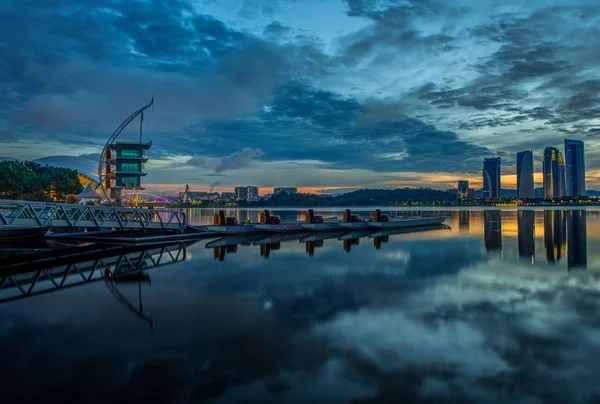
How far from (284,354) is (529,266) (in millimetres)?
24829

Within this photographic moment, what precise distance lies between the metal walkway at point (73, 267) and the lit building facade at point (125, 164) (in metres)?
41.1

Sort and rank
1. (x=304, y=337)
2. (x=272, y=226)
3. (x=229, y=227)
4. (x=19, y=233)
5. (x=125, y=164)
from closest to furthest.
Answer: (x=304, y=337)
(x=19, y=233)
(x=229, y=227)
(x=272, y=226)
(x=125, y=164)

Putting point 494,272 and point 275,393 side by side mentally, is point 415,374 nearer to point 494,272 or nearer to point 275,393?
point 275,393

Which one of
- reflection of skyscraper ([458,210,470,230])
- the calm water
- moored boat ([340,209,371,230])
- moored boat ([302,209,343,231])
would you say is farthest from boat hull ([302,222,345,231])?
the calm water

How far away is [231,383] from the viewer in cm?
985

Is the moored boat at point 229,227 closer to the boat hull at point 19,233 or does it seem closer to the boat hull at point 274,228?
the boat hull at point 274,228

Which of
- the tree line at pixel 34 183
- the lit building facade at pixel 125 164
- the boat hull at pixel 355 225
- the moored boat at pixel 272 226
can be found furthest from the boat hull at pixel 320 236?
the tree line at pixel 34 183

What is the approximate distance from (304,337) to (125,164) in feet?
221

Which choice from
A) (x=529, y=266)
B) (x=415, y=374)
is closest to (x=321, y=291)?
(x=415, y=374)

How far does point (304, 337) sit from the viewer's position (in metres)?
13.5

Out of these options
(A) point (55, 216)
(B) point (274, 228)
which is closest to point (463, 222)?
(B) point (274, 228)

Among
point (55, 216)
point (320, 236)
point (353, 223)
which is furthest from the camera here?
point (353, 223)

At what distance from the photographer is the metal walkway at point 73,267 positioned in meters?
19.8

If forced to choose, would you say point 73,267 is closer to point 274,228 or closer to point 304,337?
point 304,337
